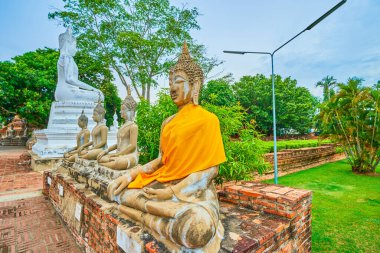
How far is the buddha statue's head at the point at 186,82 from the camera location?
90.4 inches

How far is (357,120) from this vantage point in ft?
33.2

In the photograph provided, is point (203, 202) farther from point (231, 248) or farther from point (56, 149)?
point (56, 149)

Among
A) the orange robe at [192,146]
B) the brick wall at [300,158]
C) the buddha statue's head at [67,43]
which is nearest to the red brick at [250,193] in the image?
the orange robe at [192,146]

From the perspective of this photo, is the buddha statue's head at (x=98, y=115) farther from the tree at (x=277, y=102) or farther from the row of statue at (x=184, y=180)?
the tree at (x=277, y=102)

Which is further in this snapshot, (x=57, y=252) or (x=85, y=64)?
(x=85, y=64)

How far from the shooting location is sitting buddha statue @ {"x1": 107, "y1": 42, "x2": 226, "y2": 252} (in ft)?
5.73

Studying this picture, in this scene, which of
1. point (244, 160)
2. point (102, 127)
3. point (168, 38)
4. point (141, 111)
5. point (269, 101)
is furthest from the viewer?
point (269, 101)

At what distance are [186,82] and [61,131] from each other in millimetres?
9121

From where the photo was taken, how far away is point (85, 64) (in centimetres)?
1809

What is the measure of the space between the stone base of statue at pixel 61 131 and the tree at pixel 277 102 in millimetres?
19782

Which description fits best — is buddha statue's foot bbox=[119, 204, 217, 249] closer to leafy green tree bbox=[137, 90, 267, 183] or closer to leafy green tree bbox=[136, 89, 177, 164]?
leafy green tree bbox=[137, 90, 267, 183]

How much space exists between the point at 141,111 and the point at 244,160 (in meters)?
3.01

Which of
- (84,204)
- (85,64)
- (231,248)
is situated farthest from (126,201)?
(85,64)

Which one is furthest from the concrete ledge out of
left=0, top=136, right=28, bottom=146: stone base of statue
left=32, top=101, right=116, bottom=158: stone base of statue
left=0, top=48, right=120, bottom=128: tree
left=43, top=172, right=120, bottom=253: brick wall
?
left=0, top=136, right=28, bottom=146: stone base of statue
